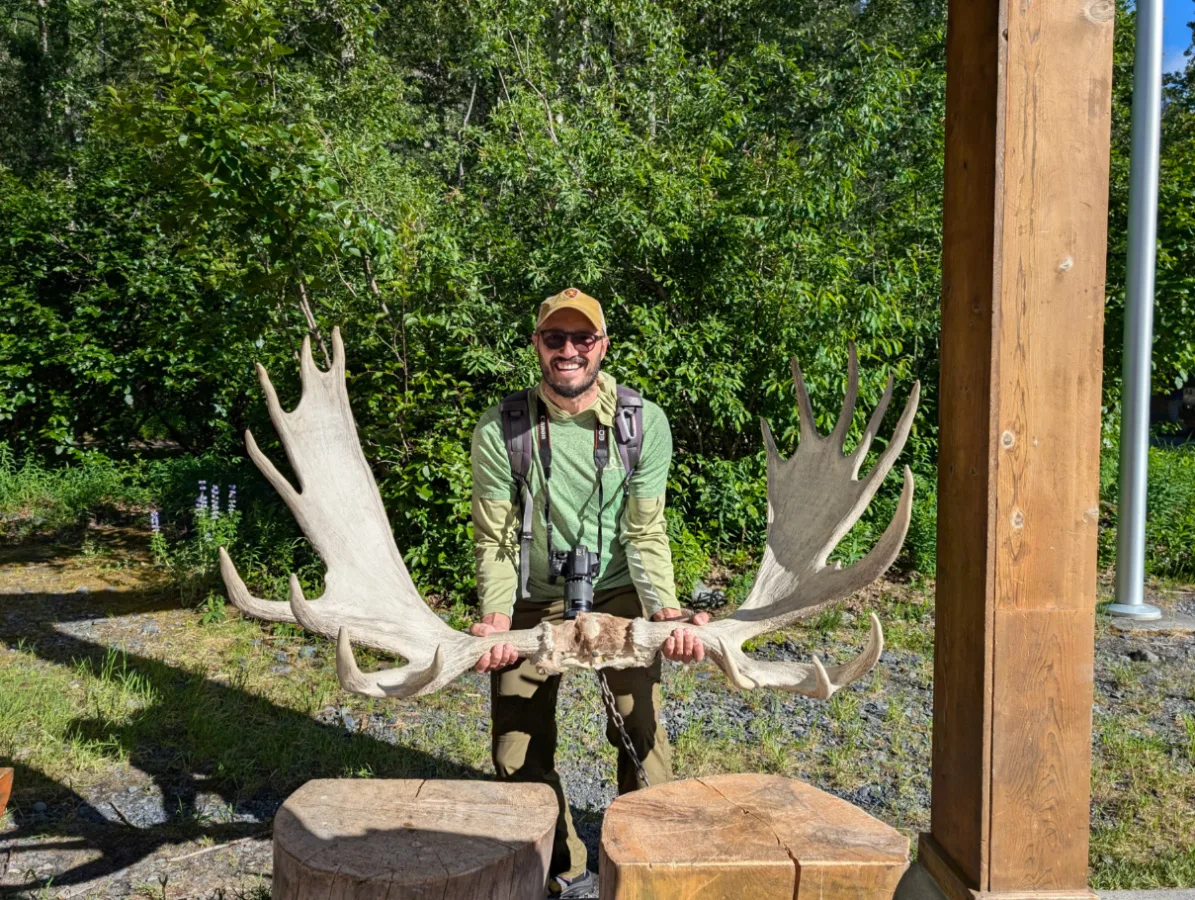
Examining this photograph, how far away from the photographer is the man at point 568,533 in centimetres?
321

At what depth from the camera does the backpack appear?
321cm

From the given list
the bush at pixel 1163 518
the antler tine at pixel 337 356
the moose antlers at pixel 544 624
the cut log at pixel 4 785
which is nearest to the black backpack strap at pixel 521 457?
the moose antlers at pixel 544 624

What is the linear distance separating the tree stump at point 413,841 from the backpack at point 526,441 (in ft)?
2.38

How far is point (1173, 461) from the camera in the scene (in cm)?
927

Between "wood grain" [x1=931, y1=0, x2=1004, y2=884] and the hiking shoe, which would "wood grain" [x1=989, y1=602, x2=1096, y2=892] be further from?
the hiking shoe

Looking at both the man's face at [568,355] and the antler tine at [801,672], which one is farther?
the man's face at [568,355]

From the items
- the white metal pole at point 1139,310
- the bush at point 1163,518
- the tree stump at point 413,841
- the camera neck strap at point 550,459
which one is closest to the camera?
the tree stump at point 413,841

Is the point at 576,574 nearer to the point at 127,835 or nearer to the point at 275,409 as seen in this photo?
the point at 275,409

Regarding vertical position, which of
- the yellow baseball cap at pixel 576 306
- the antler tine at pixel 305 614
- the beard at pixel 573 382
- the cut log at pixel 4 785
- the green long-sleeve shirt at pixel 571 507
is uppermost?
the yellow baseball cap at pixel 576 306

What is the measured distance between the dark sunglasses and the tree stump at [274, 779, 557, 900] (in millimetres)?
1349

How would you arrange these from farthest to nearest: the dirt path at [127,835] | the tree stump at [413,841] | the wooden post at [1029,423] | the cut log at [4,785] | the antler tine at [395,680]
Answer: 1. the dirt path at [127,835]
2. the cut log at [4,785]
3. the antler tine at [395,680]
4. the tree stump at [413,841]
5. the wooden post at [1029,423]

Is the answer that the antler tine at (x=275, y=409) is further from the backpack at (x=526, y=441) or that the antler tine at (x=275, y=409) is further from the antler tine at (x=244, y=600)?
the backpack at (x=526, y=441)

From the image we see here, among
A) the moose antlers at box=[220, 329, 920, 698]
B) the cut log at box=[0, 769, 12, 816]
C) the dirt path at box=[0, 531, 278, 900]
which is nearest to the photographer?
the moose antlers at box=[220, 329, 920, 698]

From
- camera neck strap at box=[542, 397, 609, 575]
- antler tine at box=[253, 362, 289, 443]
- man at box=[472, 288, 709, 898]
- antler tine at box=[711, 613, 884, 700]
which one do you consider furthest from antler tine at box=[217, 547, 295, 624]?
antler tine at box=[711, 613, 884, 700]
